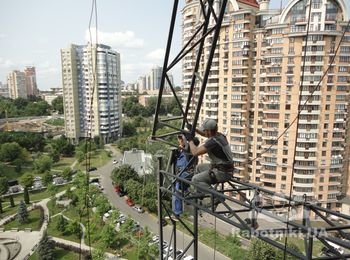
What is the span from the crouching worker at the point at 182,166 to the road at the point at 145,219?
148 inches

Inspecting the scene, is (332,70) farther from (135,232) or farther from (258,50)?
(135,232)

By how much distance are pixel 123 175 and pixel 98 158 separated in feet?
17.8

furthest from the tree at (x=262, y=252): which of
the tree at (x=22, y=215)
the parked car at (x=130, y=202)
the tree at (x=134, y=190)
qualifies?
the tree at (x=22, y=215)

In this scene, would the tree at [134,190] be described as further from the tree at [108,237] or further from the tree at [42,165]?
the tree at [42,165]

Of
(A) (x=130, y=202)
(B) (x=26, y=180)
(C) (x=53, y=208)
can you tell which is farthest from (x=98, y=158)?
(A) (x=130, y=202)

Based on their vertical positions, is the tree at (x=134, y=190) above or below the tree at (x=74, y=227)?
above

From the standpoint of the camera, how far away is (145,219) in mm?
9570

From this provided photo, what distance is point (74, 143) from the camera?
744 inches

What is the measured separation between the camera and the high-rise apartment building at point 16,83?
28047 mm

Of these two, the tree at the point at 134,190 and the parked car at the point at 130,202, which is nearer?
the tree at the point at 134,190

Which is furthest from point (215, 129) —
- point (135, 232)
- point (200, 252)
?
point (135, 232)

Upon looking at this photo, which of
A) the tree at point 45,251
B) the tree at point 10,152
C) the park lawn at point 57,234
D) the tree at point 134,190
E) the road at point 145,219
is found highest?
the tree at point 10,152

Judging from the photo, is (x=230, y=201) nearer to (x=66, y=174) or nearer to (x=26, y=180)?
(x=26, y=180)

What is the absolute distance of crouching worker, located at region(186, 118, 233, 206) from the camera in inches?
70.2
